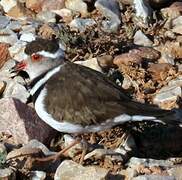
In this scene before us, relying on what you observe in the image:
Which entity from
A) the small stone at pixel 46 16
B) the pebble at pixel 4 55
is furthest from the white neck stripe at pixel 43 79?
the small stone at pixel 46 16

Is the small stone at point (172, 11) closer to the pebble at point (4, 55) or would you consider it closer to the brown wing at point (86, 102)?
the pebble at point (4, 55)

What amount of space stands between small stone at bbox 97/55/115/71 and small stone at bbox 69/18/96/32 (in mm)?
753

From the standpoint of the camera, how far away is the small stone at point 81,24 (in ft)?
30.7

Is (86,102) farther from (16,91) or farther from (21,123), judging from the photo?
(16,91)

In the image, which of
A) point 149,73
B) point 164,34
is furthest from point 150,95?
point 164,34

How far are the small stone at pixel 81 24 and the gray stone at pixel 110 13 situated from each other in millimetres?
175

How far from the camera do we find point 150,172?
6883mm

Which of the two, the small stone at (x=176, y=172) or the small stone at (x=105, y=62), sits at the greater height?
the small stone at (x=176, y=172)

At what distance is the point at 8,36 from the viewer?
29.9 ft

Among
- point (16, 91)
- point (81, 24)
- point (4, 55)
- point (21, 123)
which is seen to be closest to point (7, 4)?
point (81, 24)

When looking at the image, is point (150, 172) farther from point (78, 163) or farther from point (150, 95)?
point (150, 95)

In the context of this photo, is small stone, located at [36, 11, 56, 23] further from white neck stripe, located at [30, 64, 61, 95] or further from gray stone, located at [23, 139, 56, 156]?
gray stone, located at [23, 139, 56, 156]

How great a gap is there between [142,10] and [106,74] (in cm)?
164

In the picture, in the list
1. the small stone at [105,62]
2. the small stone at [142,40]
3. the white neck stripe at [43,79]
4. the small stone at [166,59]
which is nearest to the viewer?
the white neck stripe at [43,79]
